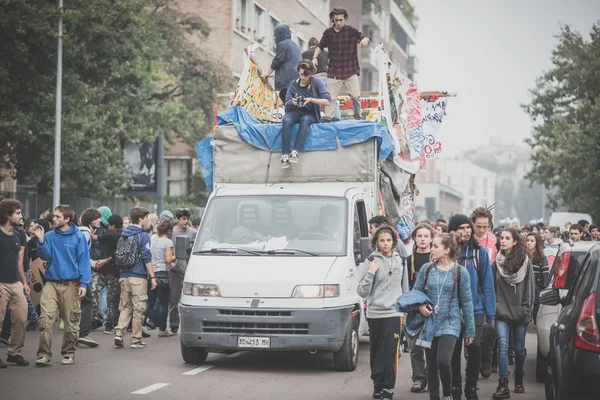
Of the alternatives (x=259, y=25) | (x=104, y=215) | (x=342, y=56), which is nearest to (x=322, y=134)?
(x=342, y=56)

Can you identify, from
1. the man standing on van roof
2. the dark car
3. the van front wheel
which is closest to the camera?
the dark car

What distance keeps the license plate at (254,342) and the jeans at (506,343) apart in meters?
2.62

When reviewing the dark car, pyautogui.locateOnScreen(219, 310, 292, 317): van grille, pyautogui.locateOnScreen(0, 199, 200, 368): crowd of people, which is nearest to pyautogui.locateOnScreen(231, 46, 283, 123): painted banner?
pyautogui.locateOnScreen(0, 199, 200, 368): crowd of people

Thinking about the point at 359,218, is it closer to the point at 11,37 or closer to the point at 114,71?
the point at 11,37

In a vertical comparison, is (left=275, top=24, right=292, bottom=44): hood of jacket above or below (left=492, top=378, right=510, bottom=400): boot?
above

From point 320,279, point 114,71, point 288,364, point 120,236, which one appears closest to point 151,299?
point 120,236

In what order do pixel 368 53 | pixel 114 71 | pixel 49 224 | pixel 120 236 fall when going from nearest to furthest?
pixel 120 236 → pixel 49 224 → pixel 114 71 → pixel 368 53

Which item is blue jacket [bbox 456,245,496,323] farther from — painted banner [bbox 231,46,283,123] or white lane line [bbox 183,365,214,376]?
painted banner [bbox 231,46,283,123]

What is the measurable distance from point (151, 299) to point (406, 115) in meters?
5.19

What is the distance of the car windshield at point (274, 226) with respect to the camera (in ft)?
41.3

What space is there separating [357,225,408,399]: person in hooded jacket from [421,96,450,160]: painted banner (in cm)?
790

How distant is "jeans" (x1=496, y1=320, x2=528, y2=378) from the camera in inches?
423

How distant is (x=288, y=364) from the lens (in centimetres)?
1312

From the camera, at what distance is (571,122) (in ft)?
142
